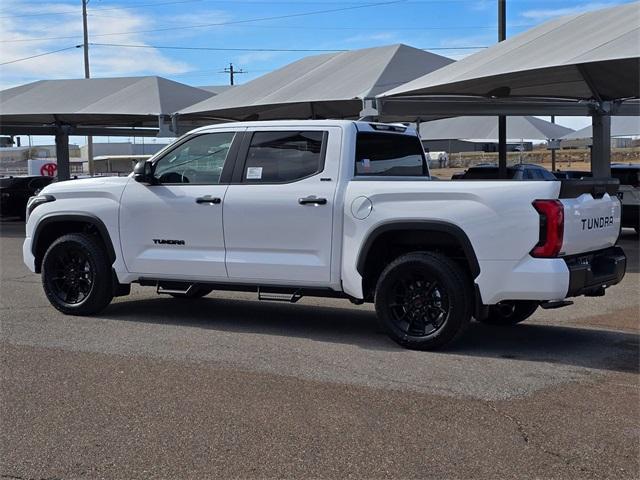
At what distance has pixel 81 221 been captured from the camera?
8.43m

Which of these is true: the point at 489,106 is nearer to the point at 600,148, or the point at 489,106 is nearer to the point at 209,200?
the point at 600,148

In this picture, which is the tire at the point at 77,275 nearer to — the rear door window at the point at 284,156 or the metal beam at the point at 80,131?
the rear door window at the point at 284,156

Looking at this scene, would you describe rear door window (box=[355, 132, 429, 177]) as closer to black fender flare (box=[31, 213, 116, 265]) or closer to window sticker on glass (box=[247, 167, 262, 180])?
window sticker on glass (box=[247, 167, 262, 180])

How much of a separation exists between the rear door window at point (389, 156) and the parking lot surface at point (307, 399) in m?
1.64

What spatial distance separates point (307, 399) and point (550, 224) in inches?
95.5

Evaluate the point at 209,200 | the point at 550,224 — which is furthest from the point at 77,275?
the point at 550,224

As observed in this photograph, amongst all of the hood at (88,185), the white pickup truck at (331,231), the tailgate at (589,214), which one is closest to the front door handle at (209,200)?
the white pickup truck at (331,231)

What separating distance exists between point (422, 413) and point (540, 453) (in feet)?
2.96

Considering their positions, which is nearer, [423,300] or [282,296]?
[423,300]

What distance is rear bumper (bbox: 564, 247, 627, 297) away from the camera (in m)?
6.42

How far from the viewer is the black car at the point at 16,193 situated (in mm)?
27031

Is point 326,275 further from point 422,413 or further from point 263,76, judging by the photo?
point 263,76

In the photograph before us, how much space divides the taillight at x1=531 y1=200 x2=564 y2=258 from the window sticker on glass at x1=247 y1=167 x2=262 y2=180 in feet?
8.88

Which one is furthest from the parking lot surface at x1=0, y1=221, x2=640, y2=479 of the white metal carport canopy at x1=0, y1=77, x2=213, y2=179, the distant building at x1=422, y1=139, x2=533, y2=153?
the distant building at x1=422, y1=139, x2=533, y2=153
